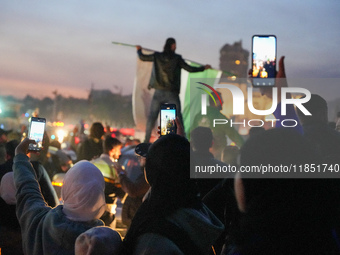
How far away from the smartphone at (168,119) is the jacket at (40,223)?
1.12 metres

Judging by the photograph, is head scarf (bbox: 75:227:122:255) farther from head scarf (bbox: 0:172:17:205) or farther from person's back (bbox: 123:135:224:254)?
head scarf (bbox: 0:172:17:205)

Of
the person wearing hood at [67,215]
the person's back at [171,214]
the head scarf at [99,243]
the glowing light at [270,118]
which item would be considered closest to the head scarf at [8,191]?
the person wearing hood at [67,215]

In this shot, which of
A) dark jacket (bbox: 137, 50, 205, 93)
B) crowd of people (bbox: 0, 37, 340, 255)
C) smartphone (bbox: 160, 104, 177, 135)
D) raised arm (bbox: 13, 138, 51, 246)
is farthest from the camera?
dark jacket (bbox: 137, 50, 205, 93)

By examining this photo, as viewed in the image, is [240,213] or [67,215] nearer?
[240,213]

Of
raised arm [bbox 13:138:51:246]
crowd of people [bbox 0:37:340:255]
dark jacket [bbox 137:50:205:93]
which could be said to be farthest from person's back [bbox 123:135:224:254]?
dark jacket [bbox 137:50:205:93]

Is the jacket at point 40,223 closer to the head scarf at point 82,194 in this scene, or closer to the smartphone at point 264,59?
the head scarf at point 82,194

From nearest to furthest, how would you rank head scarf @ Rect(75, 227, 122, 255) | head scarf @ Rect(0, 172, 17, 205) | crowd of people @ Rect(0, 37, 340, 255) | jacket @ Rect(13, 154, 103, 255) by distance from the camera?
crowd of people @ Rect(0, 37, 340, 255)
head scarf @ Rect(75, 227, 122, 255)
jacket @ Rect(13, 154, 103, 255)
head scarf @ Rect(0, 172, 17, 205)

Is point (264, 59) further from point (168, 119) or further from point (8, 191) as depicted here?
point (8, 191)

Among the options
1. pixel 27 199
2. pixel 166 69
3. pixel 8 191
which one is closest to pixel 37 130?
pixel 8 191

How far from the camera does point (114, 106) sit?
262ft

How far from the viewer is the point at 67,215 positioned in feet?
10.7

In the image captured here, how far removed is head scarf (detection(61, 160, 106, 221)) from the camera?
3.24 meters

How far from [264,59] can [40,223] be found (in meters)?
2.71

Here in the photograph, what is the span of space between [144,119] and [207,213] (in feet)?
25.6
